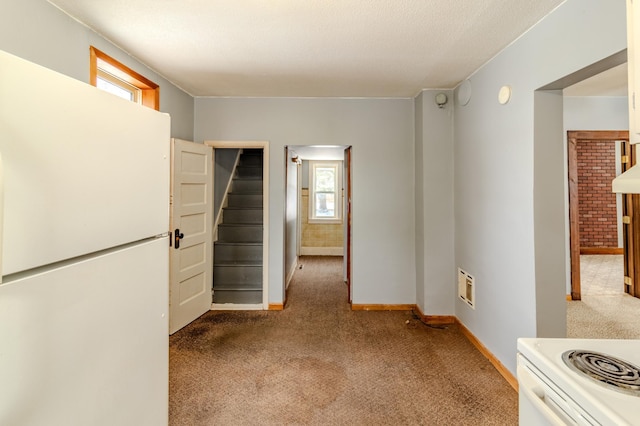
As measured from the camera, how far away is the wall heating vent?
278cm

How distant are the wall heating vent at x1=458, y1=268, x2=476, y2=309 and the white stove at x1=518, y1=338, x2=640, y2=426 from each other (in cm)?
164

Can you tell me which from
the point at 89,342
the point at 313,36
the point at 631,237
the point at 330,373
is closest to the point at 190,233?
the point at 330,373

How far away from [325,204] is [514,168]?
5163mm

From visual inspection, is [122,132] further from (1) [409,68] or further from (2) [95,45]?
(1) [409,68]

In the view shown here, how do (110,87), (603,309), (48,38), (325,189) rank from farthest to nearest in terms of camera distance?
(325,189)
(603,309)
(110,87)
(48,38)

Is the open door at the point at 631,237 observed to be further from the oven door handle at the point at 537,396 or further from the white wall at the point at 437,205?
the oven door handle at the point at 537,396

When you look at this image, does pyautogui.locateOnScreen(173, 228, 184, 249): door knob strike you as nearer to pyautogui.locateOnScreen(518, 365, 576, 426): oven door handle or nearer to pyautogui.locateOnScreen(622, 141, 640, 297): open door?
pyautogui.locateOnScreen(518, 365, 576, 426): oven door handle

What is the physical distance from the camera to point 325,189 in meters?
7.14

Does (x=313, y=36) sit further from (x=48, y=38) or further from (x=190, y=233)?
(x=190, y=233)

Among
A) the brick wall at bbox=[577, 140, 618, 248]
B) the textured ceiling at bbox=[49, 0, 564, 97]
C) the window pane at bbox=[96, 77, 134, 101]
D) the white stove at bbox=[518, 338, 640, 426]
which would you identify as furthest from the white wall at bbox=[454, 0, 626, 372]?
the brick wall at bbox=[577, 140, 618, 248]

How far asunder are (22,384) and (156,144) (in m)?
Result: 0.83

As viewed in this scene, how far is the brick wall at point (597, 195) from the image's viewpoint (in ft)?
18.0

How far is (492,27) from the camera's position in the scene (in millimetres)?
1998

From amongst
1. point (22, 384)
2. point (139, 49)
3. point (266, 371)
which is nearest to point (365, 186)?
point (266, 371)
